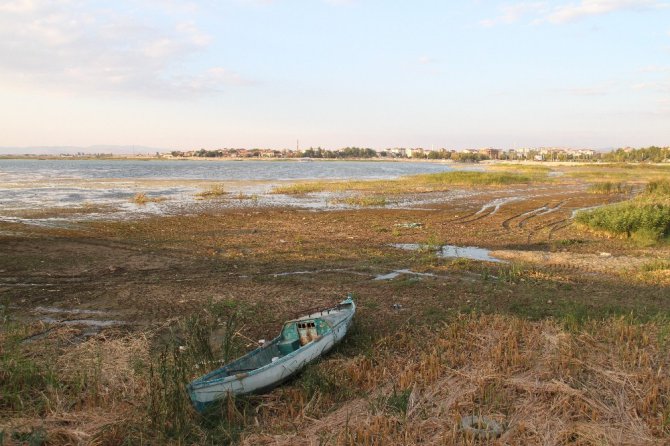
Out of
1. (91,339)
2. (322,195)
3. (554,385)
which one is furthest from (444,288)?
(322,195)

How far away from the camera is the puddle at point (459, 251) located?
753 inches

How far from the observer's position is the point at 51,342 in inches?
408

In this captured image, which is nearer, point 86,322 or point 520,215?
point 86,322

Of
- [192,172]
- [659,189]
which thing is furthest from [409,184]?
[192,172]

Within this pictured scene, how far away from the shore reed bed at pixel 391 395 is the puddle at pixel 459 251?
30.0 feet

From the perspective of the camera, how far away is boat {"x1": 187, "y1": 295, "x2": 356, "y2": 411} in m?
7.32

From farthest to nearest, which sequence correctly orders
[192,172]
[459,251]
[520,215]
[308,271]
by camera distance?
[192,172], [520,215], [459,251], [308,271]

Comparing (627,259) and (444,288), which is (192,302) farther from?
(627,259)

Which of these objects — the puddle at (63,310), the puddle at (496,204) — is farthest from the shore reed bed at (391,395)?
the puddle at (496,204)

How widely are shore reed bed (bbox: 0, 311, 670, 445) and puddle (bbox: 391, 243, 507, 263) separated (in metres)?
9.15

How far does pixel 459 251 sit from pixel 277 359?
13.5 metres

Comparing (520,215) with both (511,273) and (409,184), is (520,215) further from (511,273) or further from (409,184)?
(409,184)

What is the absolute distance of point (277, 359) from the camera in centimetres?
839

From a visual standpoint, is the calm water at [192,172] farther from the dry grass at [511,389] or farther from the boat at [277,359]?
the dry grass at [511,389]
